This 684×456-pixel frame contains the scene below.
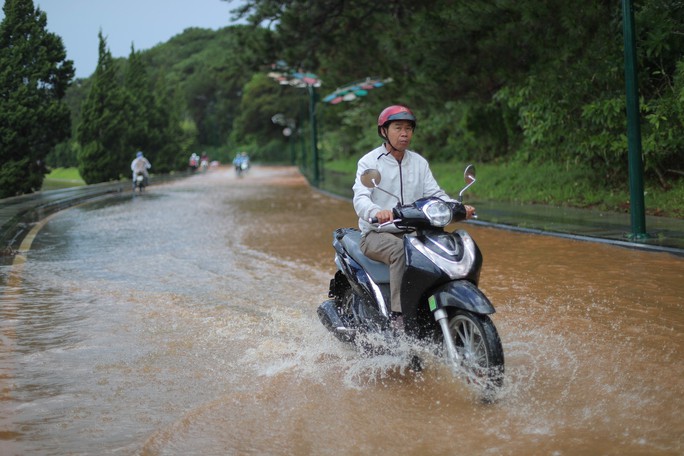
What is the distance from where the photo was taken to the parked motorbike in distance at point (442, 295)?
4.82 m

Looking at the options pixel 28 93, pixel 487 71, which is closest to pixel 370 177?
pixel 487 71

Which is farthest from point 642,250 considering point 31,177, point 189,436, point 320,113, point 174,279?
point 320,113

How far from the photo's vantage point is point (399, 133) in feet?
18.6

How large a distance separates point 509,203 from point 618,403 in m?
15.1

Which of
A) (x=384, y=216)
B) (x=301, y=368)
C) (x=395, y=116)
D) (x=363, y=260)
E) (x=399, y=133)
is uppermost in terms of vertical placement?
(x=395, y=116)

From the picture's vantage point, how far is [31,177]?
2988cm

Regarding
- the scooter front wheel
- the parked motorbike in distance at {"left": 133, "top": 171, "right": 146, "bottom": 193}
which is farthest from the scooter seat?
the parked motorbike in distance at {"left": 133, "top": 171, "right": 146, "bottom": 193}

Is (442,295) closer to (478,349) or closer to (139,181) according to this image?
(478,349)

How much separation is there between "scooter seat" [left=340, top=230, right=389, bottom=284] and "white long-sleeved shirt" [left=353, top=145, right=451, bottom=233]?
19cm

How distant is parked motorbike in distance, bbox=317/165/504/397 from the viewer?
4824mm

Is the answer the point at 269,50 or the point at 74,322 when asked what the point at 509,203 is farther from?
the point at 74,322

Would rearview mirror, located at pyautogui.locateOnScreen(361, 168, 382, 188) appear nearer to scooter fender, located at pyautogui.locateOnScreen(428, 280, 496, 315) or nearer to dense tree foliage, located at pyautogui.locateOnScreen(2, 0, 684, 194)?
scooter fender, located at pyautogui.locateOnScreen(428, 280, 496, 315)

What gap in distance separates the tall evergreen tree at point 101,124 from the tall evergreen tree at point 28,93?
15.9 m

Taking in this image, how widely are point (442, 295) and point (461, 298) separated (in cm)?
19
